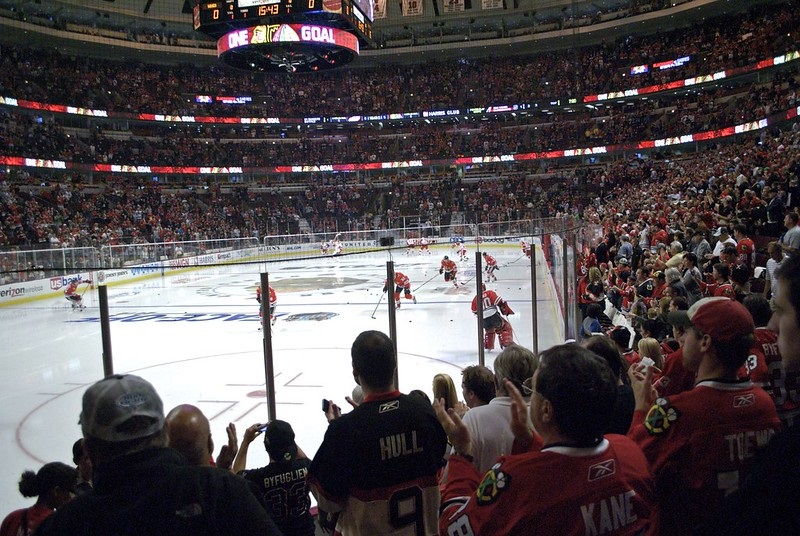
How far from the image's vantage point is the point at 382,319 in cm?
1317

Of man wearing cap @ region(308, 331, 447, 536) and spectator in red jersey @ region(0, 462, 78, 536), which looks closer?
man wearing cap @ region(308, 331, 447, 536)

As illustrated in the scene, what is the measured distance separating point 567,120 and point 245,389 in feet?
144

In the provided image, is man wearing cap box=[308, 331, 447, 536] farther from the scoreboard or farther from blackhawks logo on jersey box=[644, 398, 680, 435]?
the scoreboard

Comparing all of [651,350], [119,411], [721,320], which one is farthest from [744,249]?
[119,411]

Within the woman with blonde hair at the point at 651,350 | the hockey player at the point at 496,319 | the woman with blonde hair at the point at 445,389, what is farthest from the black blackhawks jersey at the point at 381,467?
the hockey player at the point at 496,319

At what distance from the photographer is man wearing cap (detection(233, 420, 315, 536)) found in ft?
9.61

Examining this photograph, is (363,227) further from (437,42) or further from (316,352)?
(316,352)

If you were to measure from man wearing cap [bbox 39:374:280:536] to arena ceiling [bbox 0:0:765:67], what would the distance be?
4027cm

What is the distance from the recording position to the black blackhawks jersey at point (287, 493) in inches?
115

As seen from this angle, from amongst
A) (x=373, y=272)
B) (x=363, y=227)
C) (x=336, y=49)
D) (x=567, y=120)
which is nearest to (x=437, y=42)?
(x=567, y=120)

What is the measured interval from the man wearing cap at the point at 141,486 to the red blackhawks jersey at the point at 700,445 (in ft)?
4.26

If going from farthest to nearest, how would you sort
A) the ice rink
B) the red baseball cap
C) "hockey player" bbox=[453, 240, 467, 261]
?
1. "hockey player" bbox=[453, 240, 467, 261]
2. the ice rink
3. the red baseball cap

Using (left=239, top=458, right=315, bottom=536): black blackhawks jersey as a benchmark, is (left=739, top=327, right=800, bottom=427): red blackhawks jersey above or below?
above

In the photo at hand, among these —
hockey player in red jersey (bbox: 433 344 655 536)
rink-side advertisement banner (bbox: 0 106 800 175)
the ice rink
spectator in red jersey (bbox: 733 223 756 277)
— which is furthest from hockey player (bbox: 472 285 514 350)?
Answer: rink-side advertisement banner (bbox: 0 106 800 175)
